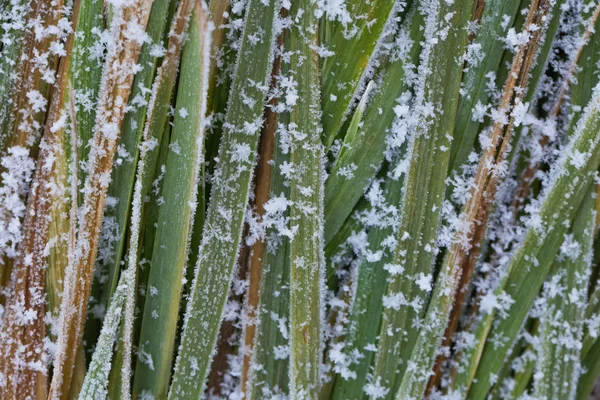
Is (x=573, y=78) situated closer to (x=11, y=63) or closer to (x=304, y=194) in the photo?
(x=304, y=194)

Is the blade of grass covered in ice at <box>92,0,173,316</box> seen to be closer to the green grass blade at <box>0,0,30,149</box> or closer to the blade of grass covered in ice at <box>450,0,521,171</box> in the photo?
the green grass blade at <box>0,0,30,149</box>

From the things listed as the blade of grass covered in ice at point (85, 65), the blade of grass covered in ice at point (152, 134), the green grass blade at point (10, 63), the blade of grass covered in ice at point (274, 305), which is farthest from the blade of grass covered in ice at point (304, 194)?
the green grass blade at point (10, 63)

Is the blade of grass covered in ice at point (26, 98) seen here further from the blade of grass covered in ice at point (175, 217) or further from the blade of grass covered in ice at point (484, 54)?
the blade of grass covered in ice at point (484, 54)

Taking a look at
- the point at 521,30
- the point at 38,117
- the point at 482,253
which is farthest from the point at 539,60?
the point at 38,117

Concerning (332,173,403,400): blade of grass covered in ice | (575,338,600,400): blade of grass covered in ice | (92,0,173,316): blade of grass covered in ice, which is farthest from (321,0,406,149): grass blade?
(575,338,600,400): blade of grass covered in ice

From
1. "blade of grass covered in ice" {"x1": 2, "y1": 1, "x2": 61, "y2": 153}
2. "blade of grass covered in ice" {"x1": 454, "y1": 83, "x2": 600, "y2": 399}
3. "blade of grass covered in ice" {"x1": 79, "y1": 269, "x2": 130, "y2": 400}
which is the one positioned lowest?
"blade of grass covered in ice" {"x1": 79, "y1": 269, "x2": 130, "y2": 400}

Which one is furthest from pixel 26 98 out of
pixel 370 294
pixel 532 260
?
pixel 532 260
